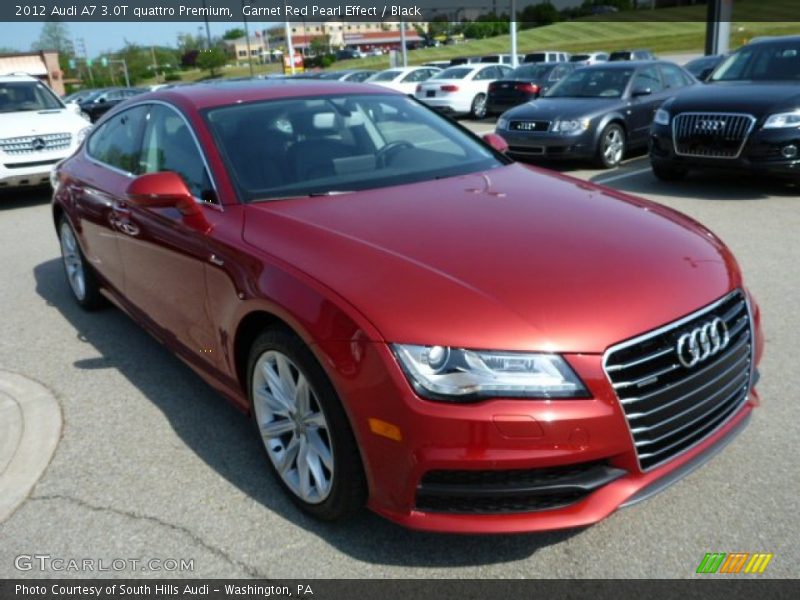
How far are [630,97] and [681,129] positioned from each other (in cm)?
299

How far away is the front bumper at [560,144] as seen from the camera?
10375mm

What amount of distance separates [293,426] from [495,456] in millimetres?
941

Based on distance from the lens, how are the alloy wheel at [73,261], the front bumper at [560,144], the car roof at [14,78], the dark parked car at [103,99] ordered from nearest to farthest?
the alloy wheel at [73,261], the front bumper at [560,144], the car roof at [14,78], the dark parked car at [103,99]

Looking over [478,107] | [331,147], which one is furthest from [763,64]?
[478,107]

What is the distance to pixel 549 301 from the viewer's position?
7.75ft

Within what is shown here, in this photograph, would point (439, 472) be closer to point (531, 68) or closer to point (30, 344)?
point (30, 344)

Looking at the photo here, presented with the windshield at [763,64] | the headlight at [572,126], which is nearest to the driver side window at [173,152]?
the headlight at [572,126]

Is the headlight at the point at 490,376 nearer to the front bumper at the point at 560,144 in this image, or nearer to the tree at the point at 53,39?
the front bumper at the point at 560,144

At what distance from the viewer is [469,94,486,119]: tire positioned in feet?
62.9

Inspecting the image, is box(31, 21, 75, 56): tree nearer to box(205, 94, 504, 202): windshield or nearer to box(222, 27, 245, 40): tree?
box(222, 27, 245, 40): tree

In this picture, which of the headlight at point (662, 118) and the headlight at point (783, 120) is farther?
the headlight at point (662, 118)

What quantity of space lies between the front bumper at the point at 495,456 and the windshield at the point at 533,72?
59.0 feet

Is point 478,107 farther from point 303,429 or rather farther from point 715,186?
point 303,429

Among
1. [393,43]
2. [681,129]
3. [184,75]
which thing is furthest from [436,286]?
[393,43]
